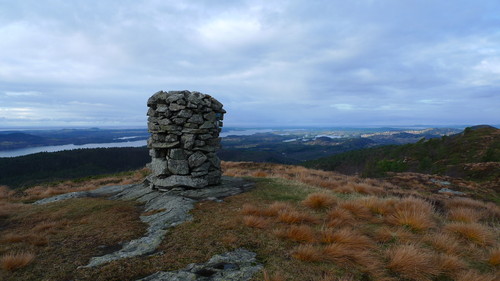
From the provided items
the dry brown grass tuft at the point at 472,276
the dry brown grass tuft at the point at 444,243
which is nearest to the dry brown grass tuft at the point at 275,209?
the dry brown grass tuft at the point at 444,243

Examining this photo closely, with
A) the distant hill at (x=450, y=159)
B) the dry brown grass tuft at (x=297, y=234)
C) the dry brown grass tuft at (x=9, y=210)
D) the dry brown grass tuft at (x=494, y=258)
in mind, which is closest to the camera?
the dry brown grass tuft at (x=494, y=258)

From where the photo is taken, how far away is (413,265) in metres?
4.59

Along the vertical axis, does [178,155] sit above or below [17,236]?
above

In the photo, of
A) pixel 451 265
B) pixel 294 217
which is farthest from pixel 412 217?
pixel 294 217

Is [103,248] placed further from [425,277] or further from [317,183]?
[317,183]

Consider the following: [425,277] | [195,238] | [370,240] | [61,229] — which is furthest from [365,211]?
[61,229]

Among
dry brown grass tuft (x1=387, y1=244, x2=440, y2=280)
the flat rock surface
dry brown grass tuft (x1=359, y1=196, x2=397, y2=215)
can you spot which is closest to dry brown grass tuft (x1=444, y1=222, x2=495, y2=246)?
dry brown grass tuft (x1=359, y1=196, x2=397, y2=215)

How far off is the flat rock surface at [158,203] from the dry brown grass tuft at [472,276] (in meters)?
6.43

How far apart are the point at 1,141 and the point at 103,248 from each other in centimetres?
26410

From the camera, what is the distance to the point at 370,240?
230 inches

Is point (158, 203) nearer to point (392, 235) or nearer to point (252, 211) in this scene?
point (252, 211)

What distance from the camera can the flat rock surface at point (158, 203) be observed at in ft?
18.5

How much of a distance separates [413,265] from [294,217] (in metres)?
3.08

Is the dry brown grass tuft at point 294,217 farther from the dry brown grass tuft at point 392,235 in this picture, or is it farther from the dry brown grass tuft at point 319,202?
the dry brown grass tuft at point 392,235
